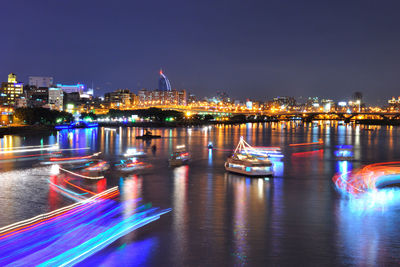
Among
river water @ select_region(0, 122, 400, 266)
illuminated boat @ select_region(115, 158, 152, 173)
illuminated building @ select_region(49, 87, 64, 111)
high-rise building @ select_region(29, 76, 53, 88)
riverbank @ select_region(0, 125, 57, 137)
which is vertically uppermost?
high-rise building @ select_region(29, 76, 53, 88)

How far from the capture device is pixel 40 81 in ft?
599

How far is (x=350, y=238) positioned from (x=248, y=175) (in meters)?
9.72

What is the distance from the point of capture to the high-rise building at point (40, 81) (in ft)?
594

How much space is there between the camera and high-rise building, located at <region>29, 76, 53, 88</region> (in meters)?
181

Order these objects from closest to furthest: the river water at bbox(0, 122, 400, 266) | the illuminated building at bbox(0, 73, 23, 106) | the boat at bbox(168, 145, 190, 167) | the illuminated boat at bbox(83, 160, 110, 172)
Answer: the river water at bbox(0, 122, 400, 266), the illuminated boat at bbox(83, 160, 110, 172), the boat at bbox(168, 145, 190, 167), the illuminated building at bbox(0, 73, 23, 106)

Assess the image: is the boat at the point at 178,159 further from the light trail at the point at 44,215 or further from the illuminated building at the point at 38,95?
the illuminated building at the point at 38,95

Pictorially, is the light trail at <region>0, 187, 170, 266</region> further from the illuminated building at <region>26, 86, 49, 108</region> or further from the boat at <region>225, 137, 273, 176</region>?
the illuminated building at <region>26, 86, 49, 108</region>

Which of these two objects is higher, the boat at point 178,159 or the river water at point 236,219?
the boat at point 178,159

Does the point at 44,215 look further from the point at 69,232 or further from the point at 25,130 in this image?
the point at 25,130

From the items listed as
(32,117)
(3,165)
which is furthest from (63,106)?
(3,165)

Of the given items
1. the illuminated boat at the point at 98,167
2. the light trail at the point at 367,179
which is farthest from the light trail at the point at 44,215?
the light trail at the point at 367,179

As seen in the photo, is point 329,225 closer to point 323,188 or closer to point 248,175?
point 323,188

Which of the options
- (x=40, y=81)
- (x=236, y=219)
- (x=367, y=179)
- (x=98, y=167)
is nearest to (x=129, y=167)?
(x=98, y=167)

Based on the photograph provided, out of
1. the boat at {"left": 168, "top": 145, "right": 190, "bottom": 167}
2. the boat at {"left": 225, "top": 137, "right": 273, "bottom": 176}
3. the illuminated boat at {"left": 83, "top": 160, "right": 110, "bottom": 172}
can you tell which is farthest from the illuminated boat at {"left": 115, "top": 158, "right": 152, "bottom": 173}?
→ the boat at {"left": 225, "top": 137, "right": 273, "bottom": 176}
